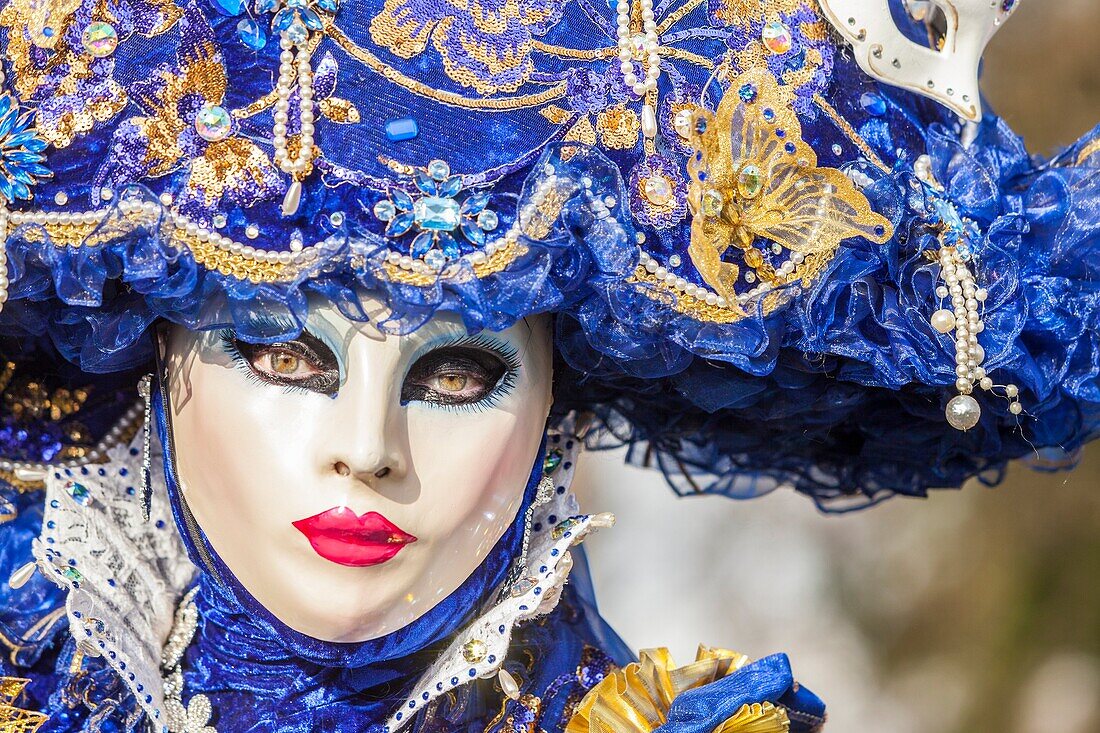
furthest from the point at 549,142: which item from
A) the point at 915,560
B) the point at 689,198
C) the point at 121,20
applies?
the point at 915,560

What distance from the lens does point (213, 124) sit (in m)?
1.38

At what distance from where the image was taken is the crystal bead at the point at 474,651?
1.57 meters

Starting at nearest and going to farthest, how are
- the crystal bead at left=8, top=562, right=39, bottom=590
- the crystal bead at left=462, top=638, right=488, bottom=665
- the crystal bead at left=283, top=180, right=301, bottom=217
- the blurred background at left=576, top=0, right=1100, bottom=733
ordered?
1. the crystal bead at left=283, top=180, right=301, bottom=217
2. the crystal bead at left=462, top=638, right=488, bottom=665
3. the crystal bead at left=8, top=562, right=39, bottom=590
4. the blurred background at left=576, top=0, right=1100, bottom=733

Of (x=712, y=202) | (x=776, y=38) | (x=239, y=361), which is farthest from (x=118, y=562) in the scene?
(x=776, y=38)

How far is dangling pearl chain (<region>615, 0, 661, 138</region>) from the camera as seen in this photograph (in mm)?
1456

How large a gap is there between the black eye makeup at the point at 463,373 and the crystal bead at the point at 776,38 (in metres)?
0.43

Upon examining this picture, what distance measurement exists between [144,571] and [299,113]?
0.63m

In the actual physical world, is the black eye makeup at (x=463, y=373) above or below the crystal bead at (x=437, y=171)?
below

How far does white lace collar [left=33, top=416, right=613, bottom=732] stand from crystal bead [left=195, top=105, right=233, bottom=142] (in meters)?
0.51

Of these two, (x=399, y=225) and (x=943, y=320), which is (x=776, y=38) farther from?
(x=399, y=225)

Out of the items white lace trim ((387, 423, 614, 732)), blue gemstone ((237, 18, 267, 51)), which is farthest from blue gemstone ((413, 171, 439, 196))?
white lace trim ((387, 423, 614, 732))

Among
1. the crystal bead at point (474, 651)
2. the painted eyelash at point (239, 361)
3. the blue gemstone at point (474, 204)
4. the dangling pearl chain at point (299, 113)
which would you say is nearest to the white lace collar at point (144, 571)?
the crystal bead at point (474, 651)

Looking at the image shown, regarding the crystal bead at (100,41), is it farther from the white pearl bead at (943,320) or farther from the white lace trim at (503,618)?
the white pearl bead at (943,320)

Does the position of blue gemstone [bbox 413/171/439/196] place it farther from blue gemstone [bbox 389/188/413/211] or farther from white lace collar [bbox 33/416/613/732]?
white lace collar [bbox 33/416/613/732]
